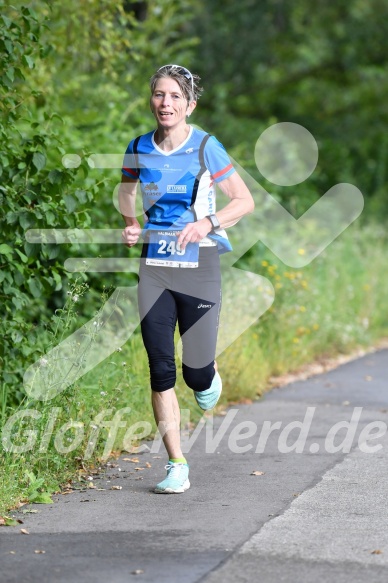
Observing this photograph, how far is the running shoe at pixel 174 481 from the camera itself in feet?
20.6

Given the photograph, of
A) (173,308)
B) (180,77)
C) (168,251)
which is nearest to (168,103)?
(180,77)

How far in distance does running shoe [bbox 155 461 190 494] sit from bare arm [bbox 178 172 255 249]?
1.22m

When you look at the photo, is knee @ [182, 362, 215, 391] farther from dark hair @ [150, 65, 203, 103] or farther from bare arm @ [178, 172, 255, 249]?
A: dark hair @ [150, 65, 203, 103]

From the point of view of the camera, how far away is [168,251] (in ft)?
20.3

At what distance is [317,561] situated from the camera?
16.1ft

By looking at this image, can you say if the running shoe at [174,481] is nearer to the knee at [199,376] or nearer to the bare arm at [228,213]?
the knee at [199,376]

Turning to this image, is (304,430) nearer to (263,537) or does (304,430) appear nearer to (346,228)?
(263,537)

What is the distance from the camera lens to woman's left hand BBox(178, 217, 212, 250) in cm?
600

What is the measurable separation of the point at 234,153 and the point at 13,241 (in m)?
6.07

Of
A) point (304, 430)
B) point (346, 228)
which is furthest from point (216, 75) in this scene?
point (304, 430)

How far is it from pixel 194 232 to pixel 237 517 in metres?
1.46

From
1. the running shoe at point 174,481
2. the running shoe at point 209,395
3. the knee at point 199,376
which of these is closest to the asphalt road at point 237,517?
the running shoe at point 174,481

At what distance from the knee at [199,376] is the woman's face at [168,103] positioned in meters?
1.35

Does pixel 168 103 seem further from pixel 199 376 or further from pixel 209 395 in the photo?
pixel 209 395
